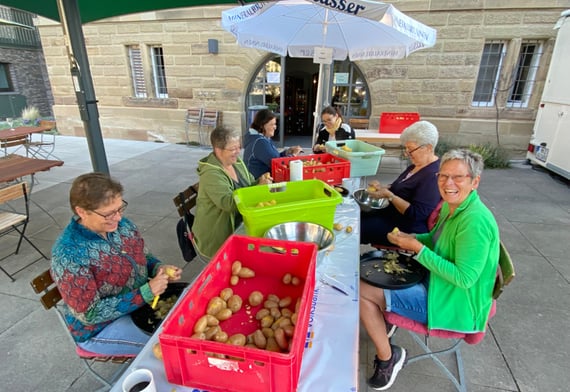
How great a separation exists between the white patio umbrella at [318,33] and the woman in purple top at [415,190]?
2.14 meters

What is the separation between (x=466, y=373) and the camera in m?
2.11

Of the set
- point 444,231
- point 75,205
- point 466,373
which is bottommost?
point 466,373

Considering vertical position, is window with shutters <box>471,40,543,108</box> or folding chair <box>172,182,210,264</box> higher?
window with shutters <box>471,40,543,108</box>

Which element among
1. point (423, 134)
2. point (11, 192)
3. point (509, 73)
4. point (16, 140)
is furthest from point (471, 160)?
point (16, 140)

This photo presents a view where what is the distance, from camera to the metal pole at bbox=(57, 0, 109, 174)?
9.71 feet

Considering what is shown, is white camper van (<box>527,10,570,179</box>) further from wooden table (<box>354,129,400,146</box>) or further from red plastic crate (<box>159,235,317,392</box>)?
red plastic crate (<box>159,235,317,392</box>)

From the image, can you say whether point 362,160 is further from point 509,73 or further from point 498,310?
point 509,73

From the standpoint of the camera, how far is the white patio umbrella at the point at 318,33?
4188mm

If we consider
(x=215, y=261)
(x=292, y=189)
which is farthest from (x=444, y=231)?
(x=215, y=261)

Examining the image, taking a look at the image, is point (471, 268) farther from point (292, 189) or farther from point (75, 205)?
point (75, 205)

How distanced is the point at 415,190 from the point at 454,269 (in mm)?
1084

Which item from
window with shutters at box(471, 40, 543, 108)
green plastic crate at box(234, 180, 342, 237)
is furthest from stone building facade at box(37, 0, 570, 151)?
green plastic crate at box(234, 180, 342, 237)

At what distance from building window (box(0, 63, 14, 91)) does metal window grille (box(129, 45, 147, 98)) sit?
33.0ft

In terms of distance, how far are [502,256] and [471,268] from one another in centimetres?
26
